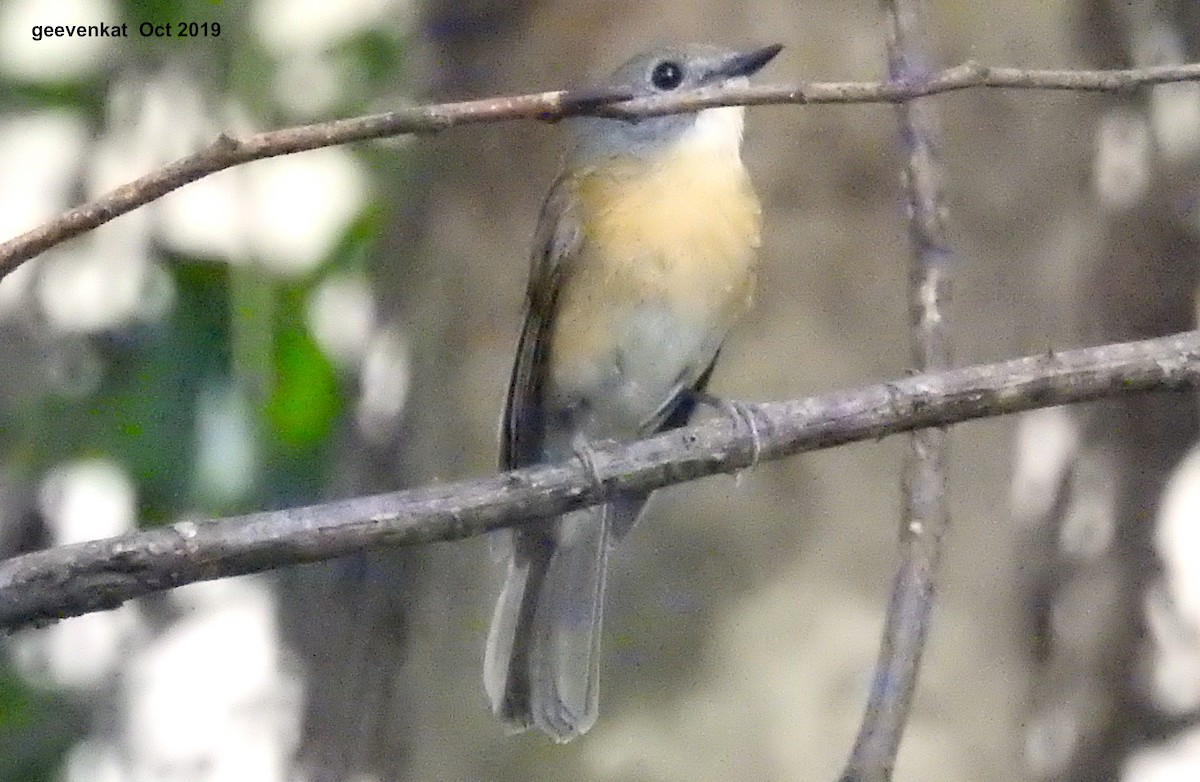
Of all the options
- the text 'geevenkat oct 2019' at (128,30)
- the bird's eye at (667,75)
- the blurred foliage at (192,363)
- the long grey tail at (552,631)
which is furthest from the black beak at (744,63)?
the text 'geevenkat oct 2019' at (128,30)

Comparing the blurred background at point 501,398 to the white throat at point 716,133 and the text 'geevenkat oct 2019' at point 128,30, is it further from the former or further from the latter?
the white throat at point 716,133

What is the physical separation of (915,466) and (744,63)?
0.45 meters

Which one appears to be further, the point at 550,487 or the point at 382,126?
the point at 550,487

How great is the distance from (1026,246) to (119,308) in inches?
45.5

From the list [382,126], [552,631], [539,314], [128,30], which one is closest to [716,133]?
[539,314]

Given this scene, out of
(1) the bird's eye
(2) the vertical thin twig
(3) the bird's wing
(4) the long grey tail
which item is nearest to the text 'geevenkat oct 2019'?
(3) the bird's wing

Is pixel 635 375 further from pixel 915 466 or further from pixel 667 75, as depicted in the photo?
pixel 915 466

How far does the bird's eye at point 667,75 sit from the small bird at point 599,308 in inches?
0.7

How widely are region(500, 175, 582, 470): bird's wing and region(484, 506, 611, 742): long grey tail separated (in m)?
0.11

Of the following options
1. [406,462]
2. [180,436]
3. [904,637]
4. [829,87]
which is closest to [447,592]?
[406,462]

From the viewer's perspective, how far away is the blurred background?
5.31 ft

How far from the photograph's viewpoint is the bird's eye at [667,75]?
1.45 metres

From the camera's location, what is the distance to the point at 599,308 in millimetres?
1587

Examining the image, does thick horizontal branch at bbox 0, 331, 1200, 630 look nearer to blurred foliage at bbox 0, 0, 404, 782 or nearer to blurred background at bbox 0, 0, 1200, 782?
blurred background at bbox 0, 0, 1200, 782
